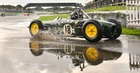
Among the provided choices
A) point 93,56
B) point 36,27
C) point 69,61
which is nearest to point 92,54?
point 93,56

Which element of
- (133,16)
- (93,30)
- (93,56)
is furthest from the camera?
(133,16)

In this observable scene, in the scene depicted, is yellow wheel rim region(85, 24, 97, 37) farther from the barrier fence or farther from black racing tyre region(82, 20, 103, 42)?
the barrier fence

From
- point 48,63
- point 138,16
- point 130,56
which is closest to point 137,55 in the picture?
point 130,56

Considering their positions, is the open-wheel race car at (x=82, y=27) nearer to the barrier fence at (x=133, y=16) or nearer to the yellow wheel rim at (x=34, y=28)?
the yellow wheel rim at (x=34, y=28)

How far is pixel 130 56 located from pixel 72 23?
475 centimetres

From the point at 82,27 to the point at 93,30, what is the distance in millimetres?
560

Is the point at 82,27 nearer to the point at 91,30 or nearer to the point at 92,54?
the point at 91,30

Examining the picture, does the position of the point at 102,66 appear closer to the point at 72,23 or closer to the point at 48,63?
the point at 48,63

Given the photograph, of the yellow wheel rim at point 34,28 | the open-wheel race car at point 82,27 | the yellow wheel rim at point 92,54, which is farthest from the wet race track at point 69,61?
the yellow wheel rim at point 34,28

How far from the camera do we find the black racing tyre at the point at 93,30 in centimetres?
1036

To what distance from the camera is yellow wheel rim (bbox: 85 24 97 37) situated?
1069cm

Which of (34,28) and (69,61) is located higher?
(34,28)

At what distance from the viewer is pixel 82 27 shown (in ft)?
36.3

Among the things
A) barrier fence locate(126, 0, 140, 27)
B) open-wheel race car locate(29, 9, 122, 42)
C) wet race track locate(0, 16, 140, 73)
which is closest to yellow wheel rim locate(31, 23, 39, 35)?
open-wheel race car locate(29, 9, 122, 42)
